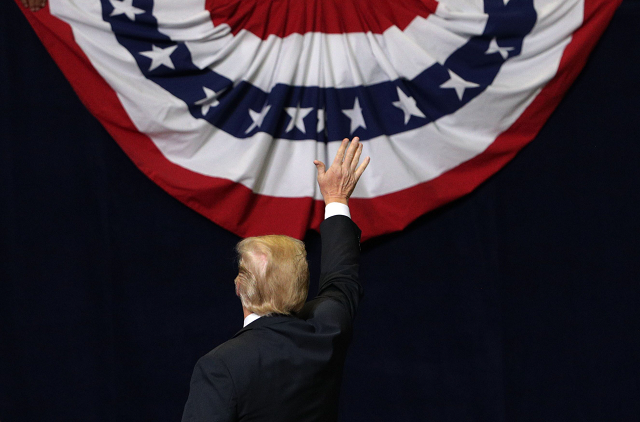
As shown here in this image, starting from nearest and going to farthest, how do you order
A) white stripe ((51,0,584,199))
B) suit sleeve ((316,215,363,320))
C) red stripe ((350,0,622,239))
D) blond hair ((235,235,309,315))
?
blond hair ((235,235,309,315)) → suit sleeve ((316,215,363,320)) → white stripe ((51,0,584,199)) → red stripe ((350,0,622,239))

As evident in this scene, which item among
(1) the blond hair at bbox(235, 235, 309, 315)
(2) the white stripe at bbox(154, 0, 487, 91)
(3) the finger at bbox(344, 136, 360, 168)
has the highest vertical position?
(2) the white stripe at bbox(154, 0, 487, 91)

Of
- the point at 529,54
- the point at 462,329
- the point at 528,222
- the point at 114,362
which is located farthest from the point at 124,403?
the point at 529,54

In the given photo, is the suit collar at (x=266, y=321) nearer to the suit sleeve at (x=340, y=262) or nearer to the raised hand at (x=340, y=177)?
the suit sleeve at (x=340, y=262)

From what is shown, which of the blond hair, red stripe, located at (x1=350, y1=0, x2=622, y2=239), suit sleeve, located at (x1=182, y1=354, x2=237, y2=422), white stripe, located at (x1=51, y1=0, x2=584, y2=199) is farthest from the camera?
red stripe, located at (x1=350, y1=0, x2=622, y2=239)

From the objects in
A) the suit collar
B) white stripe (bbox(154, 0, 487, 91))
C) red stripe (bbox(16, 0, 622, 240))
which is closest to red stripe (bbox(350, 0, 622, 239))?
red stripe (bbox(16, 0, 622, 240))

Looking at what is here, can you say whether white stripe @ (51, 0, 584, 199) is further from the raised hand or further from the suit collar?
the suit collar

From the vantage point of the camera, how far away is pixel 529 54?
2.05 metres

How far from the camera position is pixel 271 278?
1221 mm

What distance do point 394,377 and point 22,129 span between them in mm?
1500

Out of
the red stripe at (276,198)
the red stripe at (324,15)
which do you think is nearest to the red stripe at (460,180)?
the red stripe at (276,198)

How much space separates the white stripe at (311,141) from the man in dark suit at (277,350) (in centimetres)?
80

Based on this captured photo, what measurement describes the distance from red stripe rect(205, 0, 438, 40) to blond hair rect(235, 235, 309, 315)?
3.27 ft

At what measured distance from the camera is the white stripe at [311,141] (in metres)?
2.00

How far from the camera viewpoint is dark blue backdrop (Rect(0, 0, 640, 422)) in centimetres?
217
